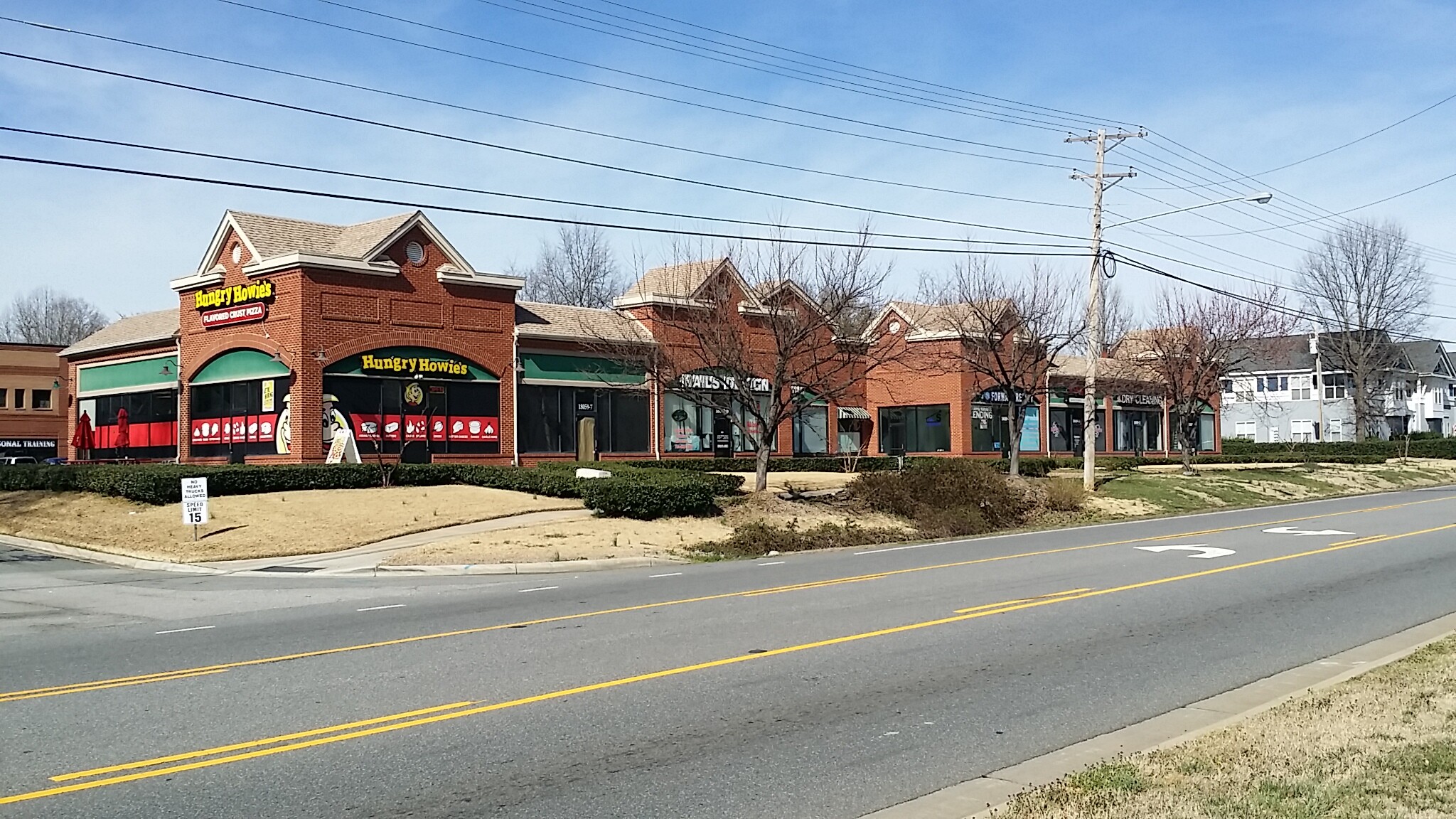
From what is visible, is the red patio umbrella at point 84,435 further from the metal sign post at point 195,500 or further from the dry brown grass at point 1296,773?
the dry brown grass at point 1296,773

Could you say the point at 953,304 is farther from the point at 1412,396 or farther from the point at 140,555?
the point at 1412,396

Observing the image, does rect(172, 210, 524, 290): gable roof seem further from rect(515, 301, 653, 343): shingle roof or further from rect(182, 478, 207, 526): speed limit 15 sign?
rect(182, 478, 207, 526): speed limit 15 sign

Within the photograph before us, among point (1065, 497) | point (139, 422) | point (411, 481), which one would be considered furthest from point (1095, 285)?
point (139, 422)

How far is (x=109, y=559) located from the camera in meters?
21.6

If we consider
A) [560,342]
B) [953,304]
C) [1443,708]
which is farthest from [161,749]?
[953,304]

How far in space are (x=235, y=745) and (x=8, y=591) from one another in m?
12.6

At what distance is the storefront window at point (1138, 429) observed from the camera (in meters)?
63.4

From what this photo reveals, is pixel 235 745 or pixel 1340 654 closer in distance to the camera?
pixel 235 745

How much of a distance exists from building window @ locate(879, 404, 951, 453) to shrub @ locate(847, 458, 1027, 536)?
24889 mm

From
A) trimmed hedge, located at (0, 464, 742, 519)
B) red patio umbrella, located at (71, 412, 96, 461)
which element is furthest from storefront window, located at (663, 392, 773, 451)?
red patio umbrella, located at (71, 412, 96, 461)

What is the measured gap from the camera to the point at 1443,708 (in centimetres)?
744

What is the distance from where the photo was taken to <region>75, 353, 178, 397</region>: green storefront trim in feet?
134

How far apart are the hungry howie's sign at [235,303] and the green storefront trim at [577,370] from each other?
818cm

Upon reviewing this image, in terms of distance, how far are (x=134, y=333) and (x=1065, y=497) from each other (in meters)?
36.2
